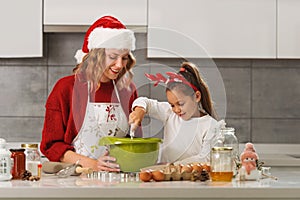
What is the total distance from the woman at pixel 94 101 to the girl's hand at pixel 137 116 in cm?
10

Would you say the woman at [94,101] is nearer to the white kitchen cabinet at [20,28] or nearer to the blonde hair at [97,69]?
the blonde hair at [97,69]

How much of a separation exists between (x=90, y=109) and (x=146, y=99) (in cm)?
23

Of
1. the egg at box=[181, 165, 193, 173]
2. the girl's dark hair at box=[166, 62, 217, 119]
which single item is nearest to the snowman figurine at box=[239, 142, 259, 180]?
the egg at box=[181, 165, 193, 173]

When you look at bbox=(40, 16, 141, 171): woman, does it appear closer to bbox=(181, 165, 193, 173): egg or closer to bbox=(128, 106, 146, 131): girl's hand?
bbox=(128, 106, 146, 131): girl's hand

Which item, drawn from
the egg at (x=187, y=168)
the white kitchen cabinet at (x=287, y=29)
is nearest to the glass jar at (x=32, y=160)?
the egg at (x=187, y=168)

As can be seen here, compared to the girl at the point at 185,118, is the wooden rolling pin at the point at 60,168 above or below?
below

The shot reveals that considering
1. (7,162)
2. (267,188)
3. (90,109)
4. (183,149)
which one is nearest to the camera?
Result: (267,188)

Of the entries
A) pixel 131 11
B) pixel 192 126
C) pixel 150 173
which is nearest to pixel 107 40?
pixel 192 126

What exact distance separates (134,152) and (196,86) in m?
0.33

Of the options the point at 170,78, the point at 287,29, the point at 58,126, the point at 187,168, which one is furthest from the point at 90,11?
the point at 187,168

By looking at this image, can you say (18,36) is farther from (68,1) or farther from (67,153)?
(67,153)

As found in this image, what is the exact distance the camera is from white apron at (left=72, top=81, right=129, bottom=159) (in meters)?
2.20

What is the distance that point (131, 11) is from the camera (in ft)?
11.2

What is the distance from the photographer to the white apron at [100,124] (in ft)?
7.23
